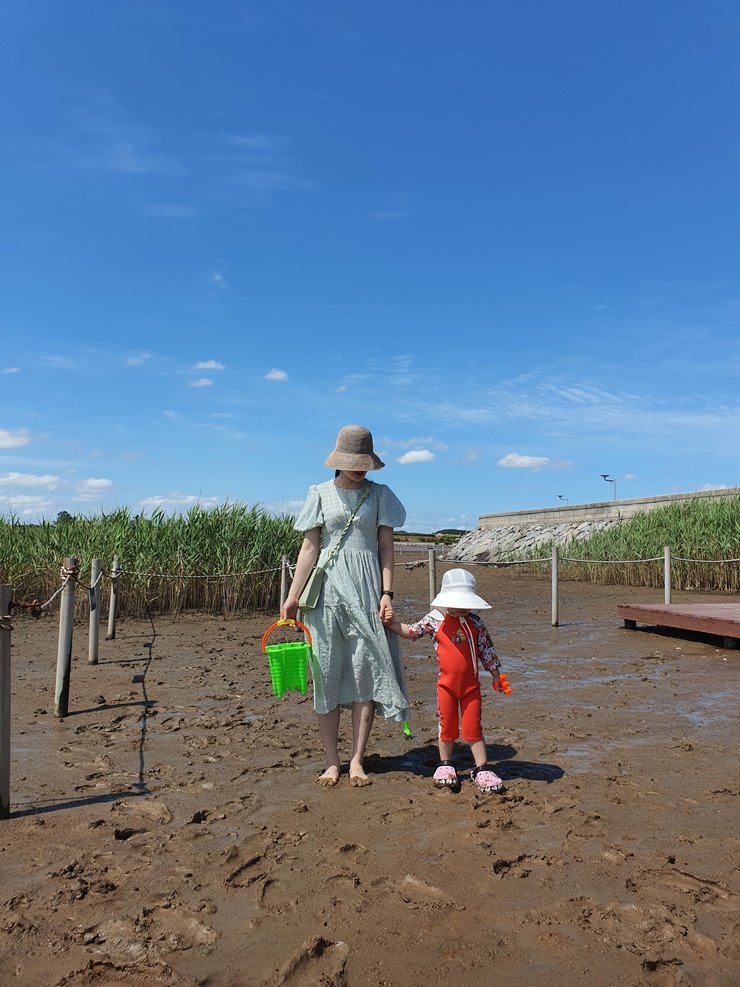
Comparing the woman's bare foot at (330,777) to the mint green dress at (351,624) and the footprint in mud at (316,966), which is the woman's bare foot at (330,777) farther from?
the footprint in mud at (316,966)

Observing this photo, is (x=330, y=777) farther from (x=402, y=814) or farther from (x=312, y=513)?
(x=312, y=513)

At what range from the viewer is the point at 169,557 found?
50.2 feet

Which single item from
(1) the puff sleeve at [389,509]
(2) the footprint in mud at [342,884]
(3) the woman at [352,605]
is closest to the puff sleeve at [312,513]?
(3) the woman at [352,605]

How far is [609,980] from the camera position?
2479 millimetres

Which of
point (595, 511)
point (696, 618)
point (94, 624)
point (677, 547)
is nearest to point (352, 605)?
point (94, 624)

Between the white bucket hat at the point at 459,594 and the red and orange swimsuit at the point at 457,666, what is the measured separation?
0.15 metres

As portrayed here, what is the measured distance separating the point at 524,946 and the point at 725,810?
1.85 meters

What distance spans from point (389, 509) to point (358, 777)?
150 centimetres

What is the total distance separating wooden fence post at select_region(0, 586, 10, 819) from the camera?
410 centimetres

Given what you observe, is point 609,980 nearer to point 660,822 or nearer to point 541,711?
point 660,822

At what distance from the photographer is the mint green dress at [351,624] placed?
4410 mm

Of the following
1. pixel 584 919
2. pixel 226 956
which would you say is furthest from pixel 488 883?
pixel 226 956

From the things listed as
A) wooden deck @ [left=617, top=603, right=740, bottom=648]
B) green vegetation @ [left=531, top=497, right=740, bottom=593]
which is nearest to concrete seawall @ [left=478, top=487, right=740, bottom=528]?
green vegetation @ [left=531, top=497, right=740, bottom=593]

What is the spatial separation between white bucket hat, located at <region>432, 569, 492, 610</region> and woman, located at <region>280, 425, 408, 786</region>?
0.30m
